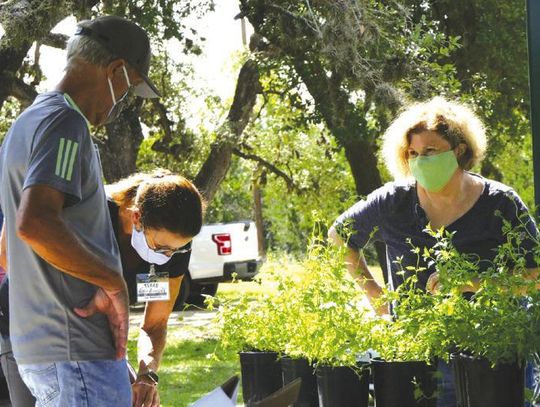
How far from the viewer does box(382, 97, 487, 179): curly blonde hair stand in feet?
10.7

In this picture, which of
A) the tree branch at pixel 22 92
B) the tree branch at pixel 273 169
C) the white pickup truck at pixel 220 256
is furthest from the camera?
the white pickup truck at pixel 220 256

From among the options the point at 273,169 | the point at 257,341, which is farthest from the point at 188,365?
the point at 257,341

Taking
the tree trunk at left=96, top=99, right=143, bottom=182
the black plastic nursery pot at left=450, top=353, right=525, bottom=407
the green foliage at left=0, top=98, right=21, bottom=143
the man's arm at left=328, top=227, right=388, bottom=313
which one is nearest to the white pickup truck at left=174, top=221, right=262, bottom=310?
the green foliage at left=0, top=98, right=21, bottom=143

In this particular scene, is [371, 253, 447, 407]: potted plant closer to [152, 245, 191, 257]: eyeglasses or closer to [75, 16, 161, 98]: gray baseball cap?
[152, 245, 191, 257]: eyeglasses

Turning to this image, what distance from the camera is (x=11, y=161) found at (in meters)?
2.40

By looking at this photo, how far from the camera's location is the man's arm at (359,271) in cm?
320

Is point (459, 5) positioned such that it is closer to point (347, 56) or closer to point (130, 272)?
point (347, 56)

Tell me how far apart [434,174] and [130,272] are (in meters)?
1.01

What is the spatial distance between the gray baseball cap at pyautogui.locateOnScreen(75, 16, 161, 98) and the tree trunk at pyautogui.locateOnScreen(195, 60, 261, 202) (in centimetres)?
835

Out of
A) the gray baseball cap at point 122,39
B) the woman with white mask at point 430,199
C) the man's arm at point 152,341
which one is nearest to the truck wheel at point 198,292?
the woman with white mask at point 430,199

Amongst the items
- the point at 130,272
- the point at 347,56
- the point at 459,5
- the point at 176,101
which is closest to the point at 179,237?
the point at 130,272

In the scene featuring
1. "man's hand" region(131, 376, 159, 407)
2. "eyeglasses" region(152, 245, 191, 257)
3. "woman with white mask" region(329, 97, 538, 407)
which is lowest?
"man's hand" region(131, 376, 159, 407)

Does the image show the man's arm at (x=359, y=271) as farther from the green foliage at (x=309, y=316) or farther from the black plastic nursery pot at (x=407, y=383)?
the black plastic nursery pot at (x=407, y=383)

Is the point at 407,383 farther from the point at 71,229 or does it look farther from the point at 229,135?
the point at 229,135
